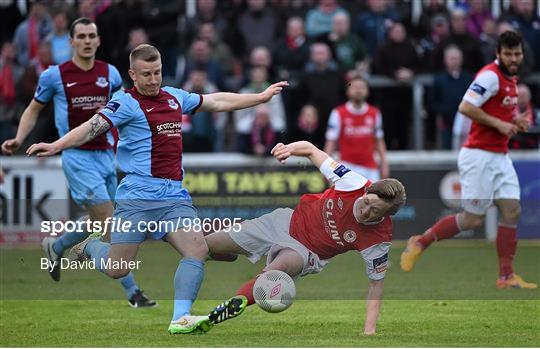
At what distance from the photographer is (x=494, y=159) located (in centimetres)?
1355

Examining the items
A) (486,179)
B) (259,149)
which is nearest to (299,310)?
(486,179)

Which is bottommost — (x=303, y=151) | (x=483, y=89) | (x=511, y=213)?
(x=511, y=213)

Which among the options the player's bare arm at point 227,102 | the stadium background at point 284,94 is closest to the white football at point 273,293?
the player's bare arm at point 227,102

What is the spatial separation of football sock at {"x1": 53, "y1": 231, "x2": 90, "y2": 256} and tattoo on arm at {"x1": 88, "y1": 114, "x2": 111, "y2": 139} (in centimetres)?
164

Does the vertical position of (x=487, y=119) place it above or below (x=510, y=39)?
below

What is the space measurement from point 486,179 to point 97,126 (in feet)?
17.3

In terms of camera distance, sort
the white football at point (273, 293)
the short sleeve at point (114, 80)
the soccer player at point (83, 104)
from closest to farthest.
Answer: the white football at point (273, 293)
the soccer player at point (83, 104)
the short sleeve at point (114, 80)

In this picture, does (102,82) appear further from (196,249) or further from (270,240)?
(270,240)

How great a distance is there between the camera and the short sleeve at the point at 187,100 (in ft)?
34.0

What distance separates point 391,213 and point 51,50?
1079 cm

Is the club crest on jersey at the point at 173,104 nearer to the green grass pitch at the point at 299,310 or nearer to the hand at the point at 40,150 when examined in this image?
the hand at the point at 40,150

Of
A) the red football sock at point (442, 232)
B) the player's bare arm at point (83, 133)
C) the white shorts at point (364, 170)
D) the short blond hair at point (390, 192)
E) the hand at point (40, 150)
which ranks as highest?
the player's bare arm at point (83, 133)

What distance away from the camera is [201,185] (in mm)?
19062

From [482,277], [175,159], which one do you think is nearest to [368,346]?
[175,159]
